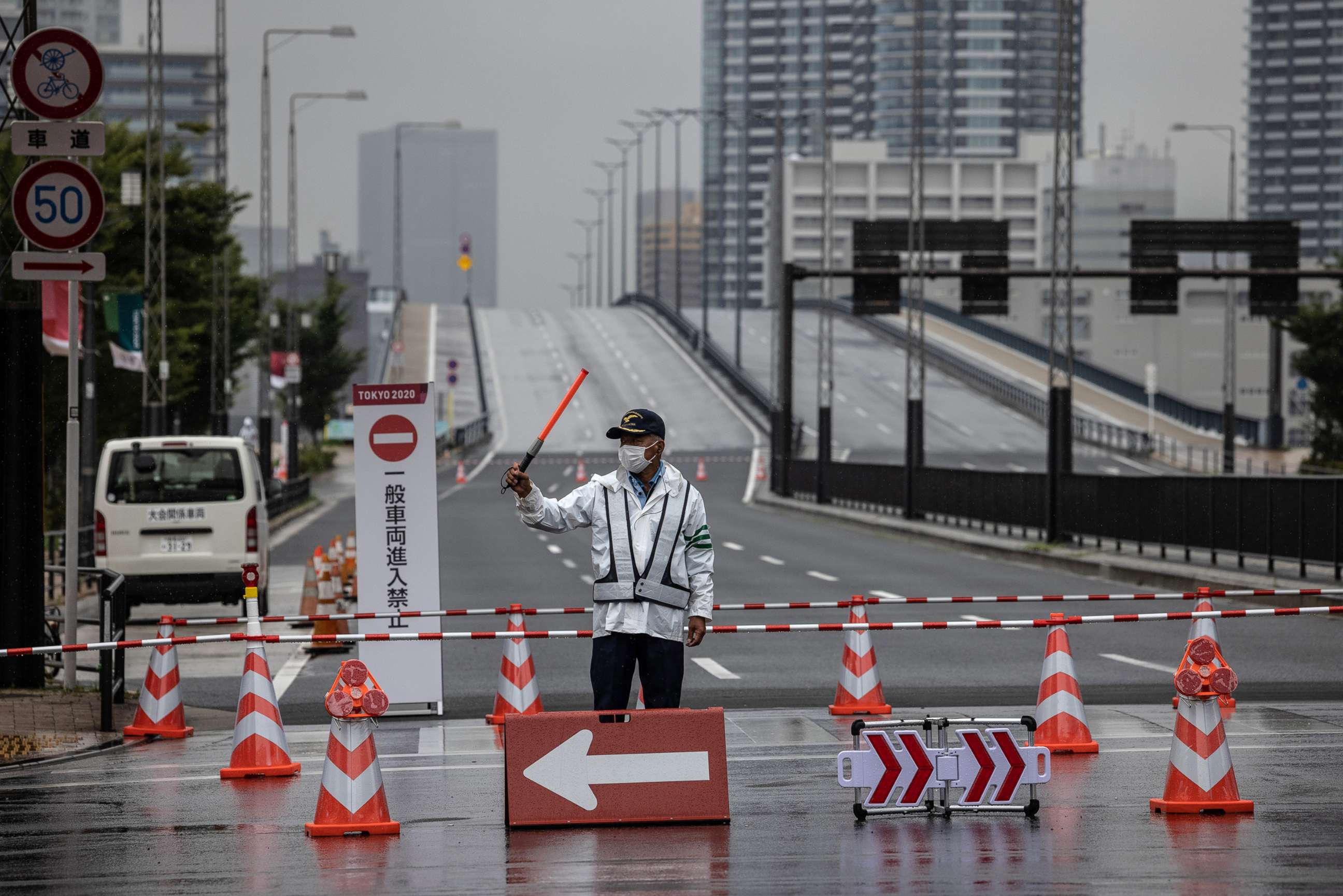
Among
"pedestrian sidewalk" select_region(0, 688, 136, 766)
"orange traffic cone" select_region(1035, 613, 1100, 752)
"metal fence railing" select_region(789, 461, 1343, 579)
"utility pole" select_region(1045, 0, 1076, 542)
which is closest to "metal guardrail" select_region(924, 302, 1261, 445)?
"metal fence railing" select_region(789, 461, 1343, 579)

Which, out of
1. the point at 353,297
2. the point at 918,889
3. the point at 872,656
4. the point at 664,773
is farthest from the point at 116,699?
the point at 353,297

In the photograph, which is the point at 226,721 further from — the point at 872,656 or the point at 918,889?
the point at 918,889

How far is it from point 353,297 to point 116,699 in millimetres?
171948

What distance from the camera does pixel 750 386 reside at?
87625 millimetres

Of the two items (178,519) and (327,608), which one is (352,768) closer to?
(327,608)

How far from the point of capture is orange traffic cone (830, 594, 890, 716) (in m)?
13.6

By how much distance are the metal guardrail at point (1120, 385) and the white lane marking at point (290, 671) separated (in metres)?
68.8

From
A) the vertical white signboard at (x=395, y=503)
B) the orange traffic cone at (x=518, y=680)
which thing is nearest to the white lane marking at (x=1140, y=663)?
the orange traffic cone at (x=518, y=680)

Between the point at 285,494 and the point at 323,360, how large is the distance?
150ft

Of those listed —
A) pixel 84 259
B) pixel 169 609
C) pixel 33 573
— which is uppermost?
pixel 84 259

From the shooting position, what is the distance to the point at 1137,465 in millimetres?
69812

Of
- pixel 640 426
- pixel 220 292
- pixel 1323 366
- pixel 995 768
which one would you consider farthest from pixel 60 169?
pixel 1323 366

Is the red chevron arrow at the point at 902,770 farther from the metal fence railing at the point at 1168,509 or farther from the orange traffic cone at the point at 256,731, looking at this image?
the metal fence railing at the point at 1168,509

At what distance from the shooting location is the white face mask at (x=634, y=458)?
9000 mm
